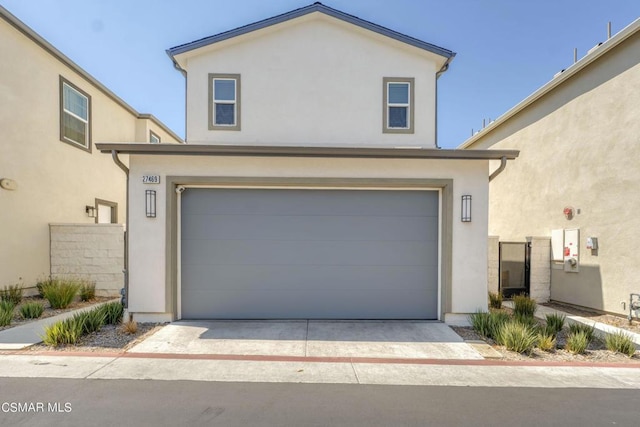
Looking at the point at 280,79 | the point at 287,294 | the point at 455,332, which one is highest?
the point at 280,79

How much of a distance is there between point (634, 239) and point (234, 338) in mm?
8743

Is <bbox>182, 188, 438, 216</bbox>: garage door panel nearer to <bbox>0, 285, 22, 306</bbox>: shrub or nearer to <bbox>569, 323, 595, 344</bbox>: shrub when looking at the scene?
<bbox>569, 323, 595, 344</bbox>: shrub

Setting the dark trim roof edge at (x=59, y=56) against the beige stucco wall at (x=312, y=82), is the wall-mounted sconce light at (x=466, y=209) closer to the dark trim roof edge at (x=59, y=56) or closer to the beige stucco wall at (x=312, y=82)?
the beige stucco wall at (x=312, y=82)

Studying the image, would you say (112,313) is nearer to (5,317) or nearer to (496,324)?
(5,317)

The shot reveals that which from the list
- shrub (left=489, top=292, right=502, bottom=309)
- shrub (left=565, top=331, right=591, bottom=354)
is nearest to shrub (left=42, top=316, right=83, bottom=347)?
shrub (left=565, top=331, right=591, bottom=354)

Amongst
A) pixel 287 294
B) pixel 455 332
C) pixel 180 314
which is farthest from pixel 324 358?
pixel 180 314

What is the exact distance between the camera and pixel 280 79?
30.2 ft

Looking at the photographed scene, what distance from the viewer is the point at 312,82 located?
30.3 ft

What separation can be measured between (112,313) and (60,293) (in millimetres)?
2456

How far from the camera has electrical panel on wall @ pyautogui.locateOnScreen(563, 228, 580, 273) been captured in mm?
8805

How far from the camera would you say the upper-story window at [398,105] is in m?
9.20

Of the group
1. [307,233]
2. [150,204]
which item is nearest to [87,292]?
[150,204]

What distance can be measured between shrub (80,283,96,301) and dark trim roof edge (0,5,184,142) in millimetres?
6978

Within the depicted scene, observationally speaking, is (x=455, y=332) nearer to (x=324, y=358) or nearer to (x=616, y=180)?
(x=324, y=358)
